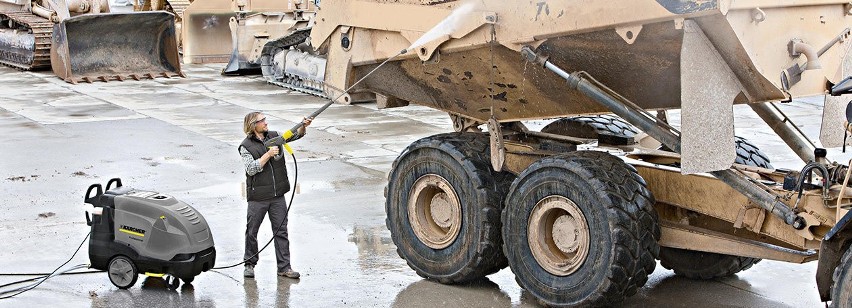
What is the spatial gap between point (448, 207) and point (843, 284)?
3.02 meters

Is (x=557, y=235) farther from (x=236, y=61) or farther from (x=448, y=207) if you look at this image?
(x=236, y=61)

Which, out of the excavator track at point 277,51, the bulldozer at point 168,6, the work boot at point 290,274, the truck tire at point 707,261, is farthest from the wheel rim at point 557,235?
the bulldozer at point 168,6

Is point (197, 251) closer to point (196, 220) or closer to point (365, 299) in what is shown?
point (196, 220)

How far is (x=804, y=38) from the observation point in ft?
24.5

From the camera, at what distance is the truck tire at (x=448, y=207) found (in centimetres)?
847

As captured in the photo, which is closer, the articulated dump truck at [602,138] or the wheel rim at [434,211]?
the articulated dump truck at [602,138]

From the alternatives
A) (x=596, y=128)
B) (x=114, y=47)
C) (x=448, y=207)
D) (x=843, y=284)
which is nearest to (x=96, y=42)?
(x=114, y=47)

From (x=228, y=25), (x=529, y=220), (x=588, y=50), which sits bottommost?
(x=529, y=220)

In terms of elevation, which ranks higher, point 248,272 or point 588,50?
point 588,50

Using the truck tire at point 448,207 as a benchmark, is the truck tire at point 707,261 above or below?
below

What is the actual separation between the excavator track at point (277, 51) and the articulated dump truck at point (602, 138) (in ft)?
38.6

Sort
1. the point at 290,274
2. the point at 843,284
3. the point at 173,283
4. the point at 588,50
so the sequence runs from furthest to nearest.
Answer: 1. the point at 290,274
2. the point at 173,283
3. the point at 588,50
4. the point at 843,284

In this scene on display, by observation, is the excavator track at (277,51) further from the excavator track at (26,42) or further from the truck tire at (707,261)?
the truck tire at (707,261)

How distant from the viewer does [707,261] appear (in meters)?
8.77
